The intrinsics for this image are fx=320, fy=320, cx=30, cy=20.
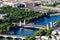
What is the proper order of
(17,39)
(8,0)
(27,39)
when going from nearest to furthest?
(27,39), (17,39), (8,0)

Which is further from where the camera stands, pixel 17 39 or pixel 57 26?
pixel 57 26

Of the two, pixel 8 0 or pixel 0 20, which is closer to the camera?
pixel 0 20

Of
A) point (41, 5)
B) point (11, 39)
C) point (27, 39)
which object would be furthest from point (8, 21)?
point (41, 5)

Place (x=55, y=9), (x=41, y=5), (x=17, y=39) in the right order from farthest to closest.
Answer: (x=41, y=5)
(x=55, y=9)
(x=17, y=39)

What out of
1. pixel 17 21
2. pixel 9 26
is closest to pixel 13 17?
pixel 17 21

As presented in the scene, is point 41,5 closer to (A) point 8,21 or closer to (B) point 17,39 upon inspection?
(A) point 8,21

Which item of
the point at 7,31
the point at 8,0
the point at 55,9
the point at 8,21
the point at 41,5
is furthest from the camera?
the point at 8,0

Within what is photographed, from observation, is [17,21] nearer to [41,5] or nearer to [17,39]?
[17,39]

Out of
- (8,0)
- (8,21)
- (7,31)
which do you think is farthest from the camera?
(8,0)
